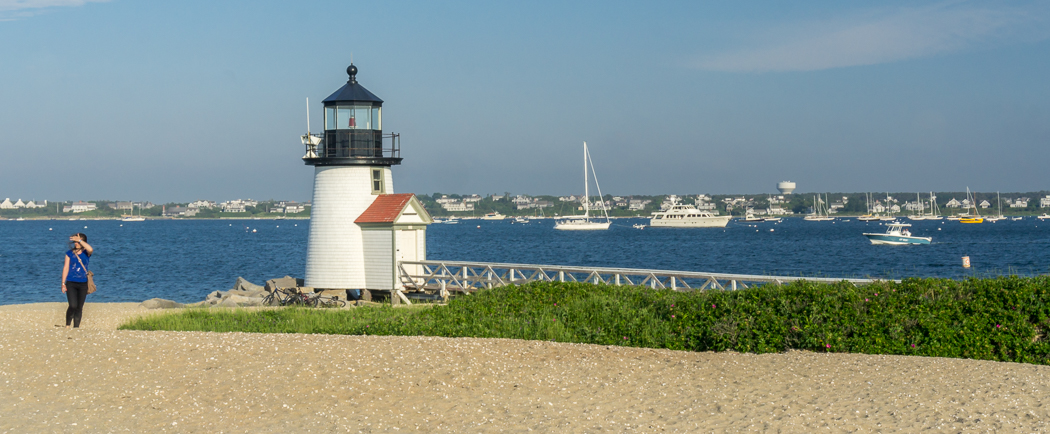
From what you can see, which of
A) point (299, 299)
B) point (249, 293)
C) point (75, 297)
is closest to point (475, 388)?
point (75, 297)

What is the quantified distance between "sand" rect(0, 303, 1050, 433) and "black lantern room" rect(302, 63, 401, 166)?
11448 mm

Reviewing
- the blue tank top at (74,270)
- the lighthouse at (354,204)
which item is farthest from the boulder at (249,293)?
the blue tank top at (74,270)

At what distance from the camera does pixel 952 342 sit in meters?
9.84

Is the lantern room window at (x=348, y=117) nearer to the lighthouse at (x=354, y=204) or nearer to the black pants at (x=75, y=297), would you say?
the lighthouse at (x=354, y=204)

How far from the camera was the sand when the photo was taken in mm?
7352

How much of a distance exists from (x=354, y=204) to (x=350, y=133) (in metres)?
1.90

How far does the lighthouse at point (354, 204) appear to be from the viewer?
22.0 metres

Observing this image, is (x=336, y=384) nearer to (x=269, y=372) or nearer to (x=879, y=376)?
(x=269, y=372)

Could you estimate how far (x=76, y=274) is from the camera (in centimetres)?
1301

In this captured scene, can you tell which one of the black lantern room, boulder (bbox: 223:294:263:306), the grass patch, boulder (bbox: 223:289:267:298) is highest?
the black lantern room

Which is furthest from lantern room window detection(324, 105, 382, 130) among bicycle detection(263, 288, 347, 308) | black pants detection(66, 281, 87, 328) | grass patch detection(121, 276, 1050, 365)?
grass patch detection(121, 276, 1050, 365)

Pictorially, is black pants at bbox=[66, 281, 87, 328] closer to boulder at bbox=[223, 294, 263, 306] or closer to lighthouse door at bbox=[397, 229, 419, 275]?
boulder at bbox=[223, 294, 263, 306]

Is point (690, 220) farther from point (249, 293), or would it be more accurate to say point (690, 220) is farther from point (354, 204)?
point (354, 204)

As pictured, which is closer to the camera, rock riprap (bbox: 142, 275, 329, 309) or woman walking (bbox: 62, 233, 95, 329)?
woman walking (bbox: 62, 233, 95, 329)
